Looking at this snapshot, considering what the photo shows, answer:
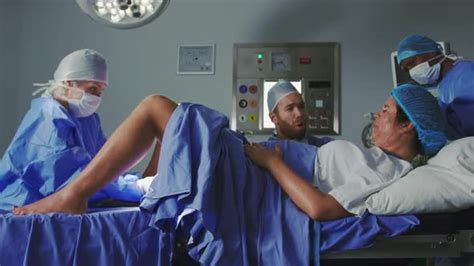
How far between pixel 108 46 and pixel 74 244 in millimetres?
2058

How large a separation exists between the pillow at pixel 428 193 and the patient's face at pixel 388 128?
0.20 metres

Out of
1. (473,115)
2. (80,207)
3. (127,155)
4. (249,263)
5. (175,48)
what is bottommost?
(249,263)

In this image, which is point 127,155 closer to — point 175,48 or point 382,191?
point 382,191

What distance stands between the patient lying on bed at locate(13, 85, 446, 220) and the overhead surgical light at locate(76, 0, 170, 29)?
0.91 meters

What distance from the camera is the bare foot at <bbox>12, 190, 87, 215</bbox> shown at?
4.32ft

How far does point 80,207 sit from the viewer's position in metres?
1.34

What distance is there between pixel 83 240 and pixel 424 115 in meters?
0.98

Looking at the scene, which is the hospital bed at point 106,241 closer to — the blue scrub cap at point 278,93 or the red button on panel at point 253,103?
the blue scrub cap at point 278,93

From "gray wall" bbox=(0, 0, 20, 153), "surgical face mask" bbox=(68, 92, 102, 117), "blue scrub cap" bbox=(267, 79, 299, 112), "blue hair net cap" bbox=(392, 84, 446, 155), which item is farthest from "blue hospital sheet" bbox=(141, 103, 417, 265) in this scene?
"gray wall" bbox=(0, 0, 20, 153)

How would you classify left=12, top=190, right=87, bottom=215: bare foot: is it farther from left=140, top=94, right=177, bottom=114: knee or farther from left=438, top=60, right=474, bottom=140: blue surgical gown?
left=438, top=60, right=474, bottom=140: blue surgical gown

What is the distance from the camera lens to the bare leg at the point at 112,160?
1.33 meters

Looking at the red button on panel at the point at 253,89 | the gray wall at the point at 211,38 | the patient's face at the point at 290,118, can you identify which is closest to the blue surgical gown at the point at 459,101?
the patient's face at the point at 290,118

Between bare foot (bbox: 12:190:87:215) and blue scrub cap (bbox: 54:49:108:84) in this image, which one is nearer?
bare foot (bbox: 12:190:87:215)

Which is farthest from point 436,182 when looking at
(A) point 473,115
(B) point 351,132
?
(B) point 351,132
